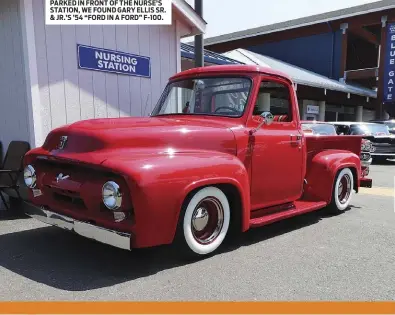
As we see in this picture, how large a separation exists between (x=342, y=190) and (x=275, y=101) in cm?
185

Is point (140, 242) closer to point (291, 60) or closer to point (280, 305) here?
point (280, 305)

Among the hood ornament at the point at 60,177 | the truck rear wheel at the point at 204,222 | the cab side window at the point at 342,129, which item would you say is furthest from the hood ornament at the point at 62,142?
the cab side window at the point at 342,129

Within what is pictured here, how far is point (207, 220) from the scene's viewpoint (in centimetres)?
374

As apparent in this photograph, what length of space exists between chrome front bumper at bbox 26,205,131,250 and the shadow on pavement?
362 mm

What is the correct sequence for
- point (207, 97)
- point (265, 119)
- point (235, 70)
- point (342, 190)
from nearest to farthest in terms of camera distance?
point (265, 119) → point (235, 70) → point (207, 97) → point (342, 190)

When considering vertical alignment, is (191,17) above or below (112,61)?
above

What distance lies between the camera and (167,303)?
283 centimetres

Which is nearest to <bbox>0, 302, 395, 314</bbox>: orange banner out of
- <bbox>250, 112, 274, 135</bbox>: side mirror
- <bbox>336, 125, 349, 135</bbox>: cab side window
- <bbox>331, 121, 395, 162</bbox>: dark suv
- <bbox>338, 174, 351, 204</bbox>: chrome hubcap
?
<bbox>250, 112, 274, 135</bbox>: side mirror

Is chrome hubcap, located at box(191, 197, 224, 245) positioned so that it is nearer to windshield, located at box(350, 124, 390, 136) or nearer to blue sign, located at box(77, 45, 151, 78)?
blue sign, located at box(77, 45, 151, 78)

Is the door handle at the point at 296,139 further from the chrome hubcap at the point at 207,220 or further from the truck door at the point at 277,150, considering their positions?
the chrome hubcap at the point at 207,220

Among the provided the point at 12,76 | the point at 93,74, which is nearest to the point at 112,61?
the point at 93,74

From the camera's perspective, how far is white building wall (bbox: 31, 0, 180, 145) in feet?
18.7

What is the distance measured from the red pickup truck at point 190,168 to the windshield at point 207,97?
0.5 inches

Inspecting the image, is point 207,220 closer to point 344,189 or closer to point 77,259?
point 77,259
